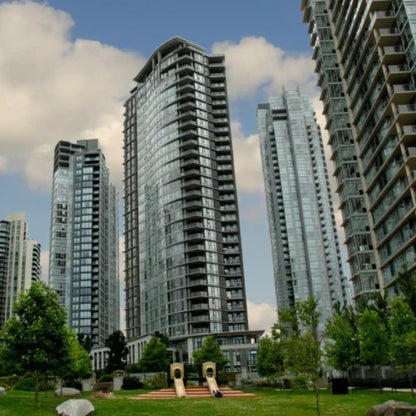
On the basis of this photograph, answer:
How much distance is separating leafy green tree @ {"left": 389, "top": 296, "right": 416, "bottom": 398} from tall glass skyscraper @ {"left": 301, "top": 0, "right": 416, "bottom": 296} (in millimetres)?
24258

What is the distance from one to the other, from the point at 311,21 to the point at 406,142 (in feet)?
177

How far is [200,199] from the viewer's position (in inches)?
5261

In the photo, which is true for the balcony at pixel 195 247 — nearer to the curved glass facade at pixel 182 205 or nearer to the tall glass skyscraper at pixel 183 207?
the curved glass facade at pixel 182 205

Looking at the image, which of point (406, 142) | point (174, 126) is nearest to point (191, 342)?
point (174, 126)

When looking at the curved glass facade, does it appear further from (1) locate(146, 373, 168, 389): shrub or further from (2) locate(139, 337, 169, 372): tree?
(1) locate(146, 373, 168, 389): shrub

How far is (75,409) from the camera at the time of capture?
3128 centimetres

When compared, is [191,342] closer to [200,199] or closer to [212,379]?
[200,199]

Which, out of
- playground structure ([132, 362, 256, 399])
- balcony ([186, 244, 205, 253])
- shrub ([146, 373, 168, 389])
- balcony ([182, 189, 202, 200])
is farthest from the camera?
balcony ([182, 189, 202, 200])

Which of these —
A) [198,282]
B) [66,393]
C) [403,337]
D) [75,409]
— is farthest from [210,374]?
[198,282]

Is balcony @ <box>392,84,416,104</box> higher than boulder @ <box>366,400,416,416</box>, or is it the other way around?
balcony @ <box>392,84,416,104</box>

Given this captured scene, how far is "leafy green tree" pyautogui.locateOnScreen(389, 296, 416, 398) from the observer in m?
43.4

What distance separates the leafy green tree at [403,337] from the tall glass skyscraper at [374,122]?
24.3m

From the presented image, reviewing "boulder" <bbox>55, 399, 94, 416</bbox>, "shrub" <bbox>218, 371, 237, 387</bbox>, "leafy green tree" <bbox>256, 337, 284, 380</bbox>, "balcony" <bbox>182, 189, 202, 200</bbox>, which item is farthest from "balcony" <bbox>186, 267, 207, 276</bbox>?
"boulder" <bbox>55, 399, 94, 416</bbox>

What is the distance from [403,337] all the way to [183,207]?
300 feet
